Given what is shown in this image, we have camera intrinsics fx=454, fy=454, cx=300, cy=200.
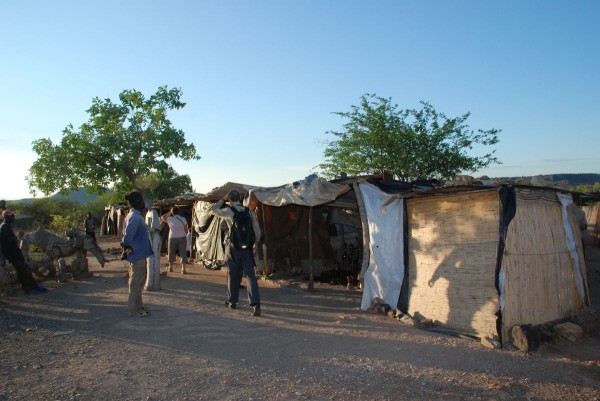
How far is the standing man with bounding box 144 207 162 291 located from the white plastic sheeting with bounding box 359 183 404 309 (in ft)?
14.2

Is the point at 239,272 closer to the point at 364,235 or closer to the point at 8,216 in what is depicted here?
the point at 364,235

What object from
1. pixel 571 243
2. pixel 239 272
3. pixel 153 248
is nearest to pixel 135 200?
pixel 239 272

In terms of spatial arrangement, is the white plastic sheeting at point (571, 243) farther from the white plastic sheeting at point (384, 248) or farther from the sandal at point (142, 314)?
the sandal at point (142, 314)

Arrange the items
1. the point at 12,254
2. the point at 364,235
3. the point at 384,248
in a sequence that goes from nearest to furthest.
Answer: the point at 384,248 → the point at 364,235 → the point at 12,254

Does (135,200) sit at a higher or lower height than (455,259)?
higher

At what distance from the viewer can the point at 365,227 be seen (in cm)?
830

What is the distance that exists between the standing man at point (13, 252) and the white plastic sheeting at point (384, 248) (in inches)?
271

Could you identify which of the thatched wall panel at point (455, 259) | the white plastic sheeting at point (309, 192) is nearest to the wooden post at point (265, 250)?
the white plastic sheeting at point (309, 192)

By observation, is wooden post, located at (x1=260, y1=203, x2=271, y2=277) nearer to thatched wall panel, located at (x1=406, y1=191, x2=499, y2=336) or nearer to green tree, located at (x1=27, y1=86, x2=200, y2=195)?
thatched wall panel, located at (x1=406, y1=191, x2=499, y2=336)

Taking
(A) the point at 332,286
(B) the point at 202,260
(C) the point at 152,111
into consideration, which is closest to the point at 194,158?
(C) the point at 152,111

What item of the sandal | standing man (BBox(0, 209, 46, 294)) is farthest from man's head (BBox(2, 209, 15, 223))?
the sandal

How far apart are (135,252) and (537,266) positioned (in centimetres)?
613

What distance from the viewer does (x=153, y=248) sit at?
30.9ft

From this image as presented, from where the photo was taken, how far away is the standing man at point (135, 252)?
23.5 ft
